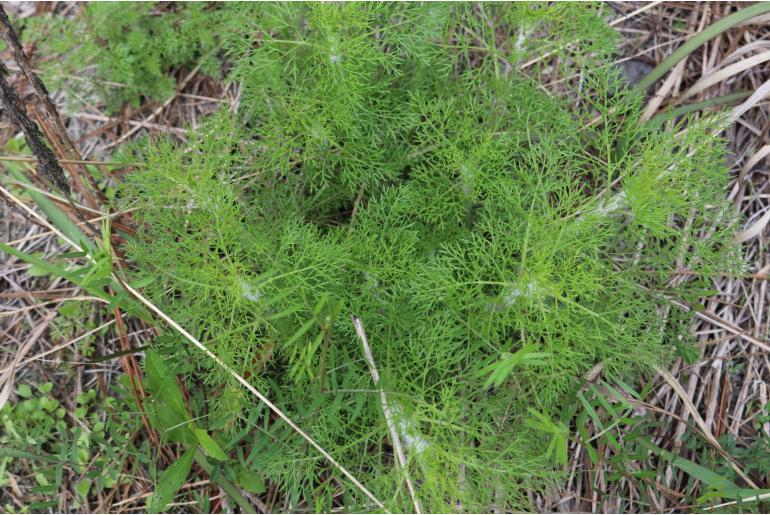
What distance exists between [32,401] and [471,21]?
7.06 ft

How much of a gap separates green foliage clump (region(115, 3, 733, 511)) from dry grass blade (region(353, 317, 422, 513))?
0.09ft

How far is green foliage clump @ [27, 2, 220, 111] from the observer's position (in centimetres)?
259

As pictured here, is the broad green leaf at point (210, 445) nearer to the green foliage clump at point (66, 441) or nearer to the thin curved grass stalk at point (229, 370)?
the thin curved grass stalk at point (229, 370)

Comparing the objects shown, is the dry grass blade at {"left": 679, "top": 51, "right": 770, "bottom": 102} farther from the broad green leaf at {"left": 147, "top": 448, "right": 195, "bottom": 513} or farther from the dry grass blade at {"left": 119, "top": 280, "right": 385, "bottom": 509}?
the broad green leaf at {"left": 147, "top": 448, "right": 195, "bottom": 513}

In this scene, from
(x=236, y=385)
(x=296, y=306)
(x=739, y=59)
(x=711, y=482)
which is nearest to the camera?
(x=296, y=306)

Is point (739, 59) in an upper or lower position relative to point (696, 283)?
upper

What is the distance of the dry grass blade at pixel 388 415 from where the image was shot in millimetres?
1650

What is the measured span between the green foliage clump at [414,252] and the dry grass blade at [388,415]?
0.03m

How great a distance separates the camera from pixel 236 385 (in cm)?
188

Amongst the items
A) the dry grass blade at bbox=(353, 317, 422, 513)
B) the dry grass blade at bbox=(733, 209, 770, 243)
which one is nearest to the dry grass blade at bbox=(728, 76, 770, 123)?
the dry grass blade at bbox=(733, 209, 770, 243)

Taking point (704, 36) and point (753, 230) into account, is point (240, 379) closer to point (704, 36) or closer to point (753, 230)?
point (753, 230)

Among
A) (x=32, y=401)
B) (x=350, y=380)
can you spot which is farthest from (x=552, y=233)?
(x=32, y=401)

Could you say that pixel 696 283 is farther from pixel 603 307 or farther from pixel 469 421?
pixel 469 421

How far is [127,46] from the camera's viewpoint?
102 inches
